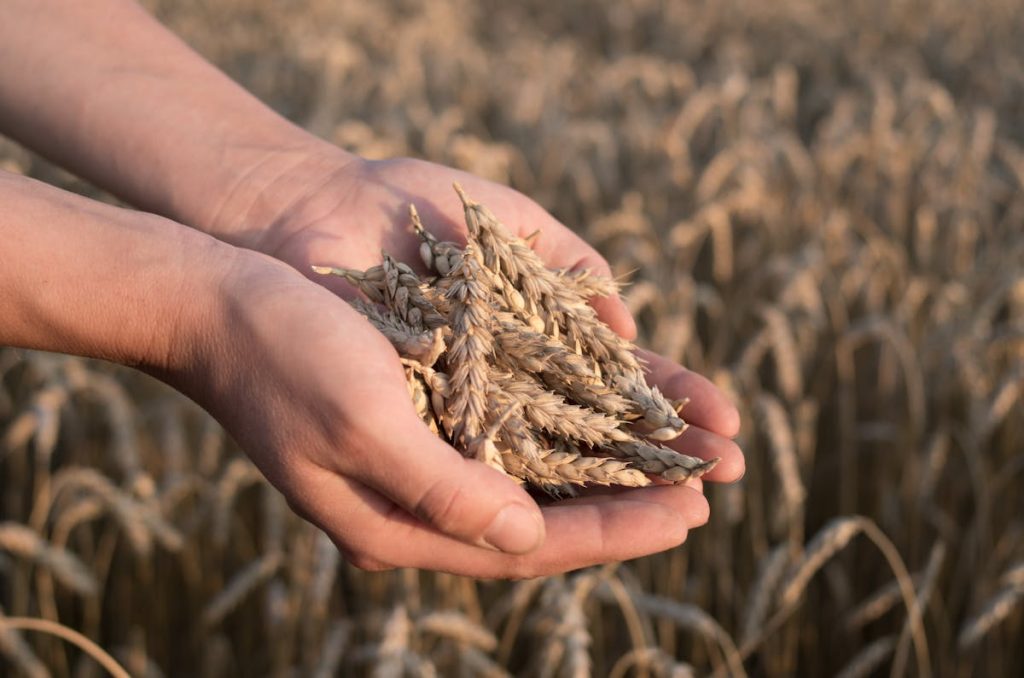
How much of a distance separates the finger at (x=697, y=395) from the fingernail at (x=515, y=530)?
0.50 meters

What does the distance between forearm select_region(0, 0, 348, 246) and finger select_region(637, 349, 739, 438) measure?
2.69 feet

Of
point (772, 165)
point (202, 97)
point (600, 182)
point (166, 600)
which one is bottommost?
point (166, 600)

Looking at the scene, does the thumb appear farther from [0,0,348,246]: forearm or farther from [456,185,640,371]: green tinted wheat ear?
[0,0,348,246]: forearm

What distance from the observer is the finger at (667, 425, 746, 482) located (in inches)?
63.8

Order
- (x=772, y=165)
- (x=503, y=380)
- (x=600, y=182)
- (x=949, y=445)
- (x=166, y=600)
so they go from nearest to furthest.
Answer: (x=503, y=380)
(x=166, y=600)
(x=949, y=445)
(x=772, y=165)
(x=600, y=182)

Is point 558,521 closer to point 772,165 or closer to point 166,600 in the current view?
point 166,600

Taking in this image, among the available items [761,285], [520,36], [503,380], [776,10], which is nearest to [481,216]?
[503,380]

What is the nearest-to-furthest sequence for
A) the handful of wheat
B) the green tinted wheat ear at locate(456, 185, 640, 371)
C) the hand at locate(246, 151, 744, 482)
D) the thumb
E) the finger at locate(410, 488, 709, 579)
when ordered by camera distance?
the thumb, the finger at locate(410, 488, 709, 579), the handful of wheat, the green tinted wheat ear at locate(456, 185, 640, 371), the hand at locate(246, 151, 744, 482)

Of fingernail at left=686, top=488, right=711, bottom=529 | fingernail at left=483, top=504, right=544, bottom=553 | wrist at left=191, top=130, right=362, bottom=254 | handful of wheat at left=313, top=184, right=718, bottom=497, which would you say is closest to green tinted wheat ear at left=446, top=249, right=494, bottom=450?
handful of wheat at left=313, top=184, right=718, bottom=497

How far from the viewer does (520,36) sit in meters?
7.57

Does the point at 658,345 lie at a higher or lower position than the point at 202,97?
lower

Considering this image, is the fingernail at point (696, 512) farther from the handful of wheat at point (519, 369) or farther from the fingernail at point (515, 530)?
the fingernail at point (515, 530)

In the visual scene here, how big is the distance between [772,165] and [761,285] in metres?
0.70

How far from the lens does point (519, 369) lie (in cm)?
169
